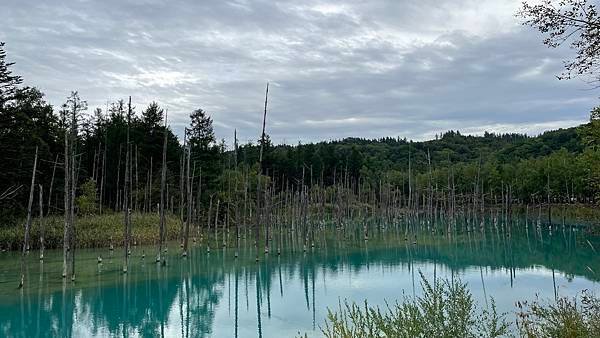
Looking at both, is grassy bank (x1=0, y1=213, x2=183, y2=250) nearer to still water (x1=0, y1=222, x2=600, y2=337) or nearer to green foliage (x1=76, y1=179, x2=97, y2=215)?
green foliage (x1=76, y1=179, x2=97, y2=215)

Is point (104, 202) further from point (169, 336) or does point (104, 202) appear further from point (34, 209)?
point (169, 336)

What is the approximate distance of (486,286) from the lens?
63.7 feet

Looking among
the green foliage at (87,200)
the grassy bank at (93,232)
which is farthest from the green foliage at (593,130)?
the green foliage at (87,200)

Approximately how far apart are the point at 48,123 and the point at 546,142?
76.4m

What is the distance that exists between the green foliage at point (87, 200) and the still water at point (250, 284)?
4.81 m

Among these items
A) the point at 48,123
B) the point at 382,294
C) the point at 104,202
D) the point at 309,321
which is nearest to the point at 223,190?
the point at 104,202

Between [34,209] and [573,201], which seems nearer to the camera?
[34,209]

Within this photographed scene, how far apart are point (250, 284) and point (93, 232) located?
12.7 meters

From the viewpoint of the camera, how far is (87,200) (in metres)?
31.6

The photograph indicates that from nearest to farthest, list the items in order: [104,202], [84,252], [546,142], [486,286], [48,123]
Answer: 1. [486,286]
2. [84,252]
3. [48,123]
4. [104,202]
5. [546,142]

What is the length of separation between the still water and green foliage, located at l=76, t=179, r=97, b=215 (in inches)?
189

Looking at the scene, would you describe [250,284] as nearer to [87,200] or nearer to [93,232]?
[93,232]

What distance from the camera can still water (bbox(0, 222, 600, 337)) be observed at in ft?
47.0

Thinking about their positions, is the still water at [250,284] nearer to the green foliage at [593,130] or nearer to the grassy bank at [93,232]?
the grassy bank at [93,232]
